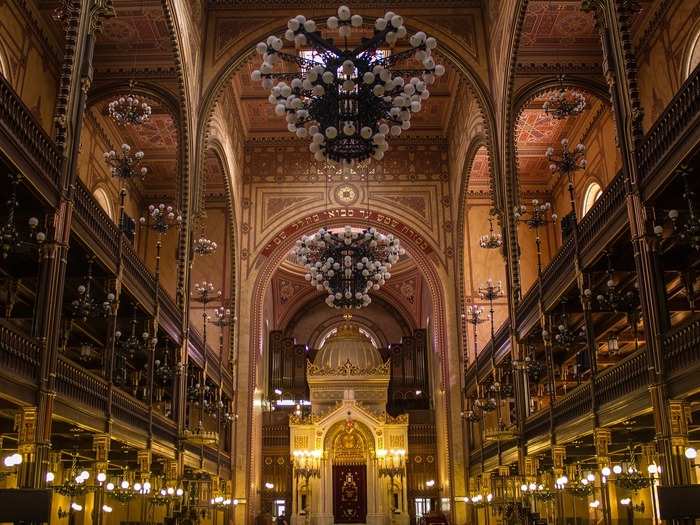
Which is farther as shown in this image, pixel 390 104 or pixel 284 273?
pixel 284 273

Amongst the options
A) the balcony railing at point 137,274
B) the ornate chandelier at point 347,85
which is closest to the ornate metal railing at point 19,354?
the balcony railing at point 137,274

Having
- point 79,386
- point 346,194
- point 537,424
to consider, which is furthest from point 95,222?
point 346,194

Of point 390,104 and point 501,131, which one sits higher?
point 501,131

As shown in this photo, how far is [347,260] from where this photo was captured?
1873 centimetres

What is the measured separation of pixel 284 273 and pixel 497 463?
59.5ft

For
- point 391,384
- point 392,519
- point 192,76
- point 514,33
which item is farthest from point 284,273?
point 514,33

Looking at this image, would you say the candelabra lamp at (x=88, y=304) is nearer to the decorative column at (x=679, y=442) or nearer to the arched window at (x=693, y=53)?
the decorative column at (x=679, y=442)

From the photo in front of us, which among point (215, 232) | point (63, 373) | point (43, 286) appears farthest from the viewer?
point (215, 232)

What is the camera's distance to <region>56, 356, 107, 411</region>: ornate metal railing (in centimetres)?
1160

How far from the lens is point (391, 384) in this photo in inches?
1468

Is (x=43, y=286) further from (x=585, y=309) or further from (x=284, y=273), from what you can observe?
(x=284, y=273)

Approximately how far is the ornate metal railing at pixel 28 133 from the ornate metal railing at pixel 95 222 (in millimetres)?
992

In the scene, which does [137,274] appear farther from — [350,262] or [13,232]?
[13,232]

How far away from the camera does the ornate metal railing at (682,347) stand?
31.9 ft
